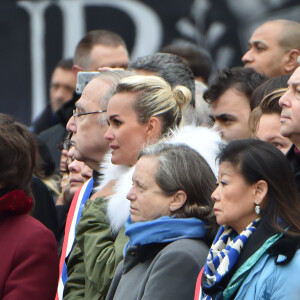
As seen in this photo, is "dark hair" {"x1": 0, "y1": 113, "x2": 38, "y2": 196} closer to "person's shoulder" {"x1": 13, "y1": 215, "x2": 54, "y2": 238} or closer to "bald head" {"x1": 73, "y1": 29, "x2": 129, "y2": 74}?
"person's shoulder" {"x1": 13, "y1": 215, "x2": 54, "y2": 238}

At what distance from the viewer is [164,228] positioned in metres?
4.05

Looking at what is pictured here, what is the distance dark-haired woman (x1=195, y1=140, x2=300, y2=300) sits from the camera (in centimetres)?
353

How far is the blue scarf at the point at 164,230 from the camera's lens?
404cm


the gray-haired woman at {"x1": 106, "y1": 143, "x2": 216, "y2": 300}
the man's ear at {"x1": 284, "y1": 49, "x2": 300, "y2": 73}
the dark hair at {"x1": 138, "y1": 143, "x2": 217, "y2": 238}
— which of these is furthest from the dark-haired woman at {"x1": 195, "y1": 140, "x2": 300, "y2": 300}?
the man's ear at {"x1": 284, "y1": 49, "x2": 300, "y2": 73}

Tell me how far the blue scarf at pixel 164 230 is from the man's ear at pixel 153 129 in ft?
2.40

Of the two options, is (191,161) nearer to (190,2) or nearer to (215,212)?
(215,212)

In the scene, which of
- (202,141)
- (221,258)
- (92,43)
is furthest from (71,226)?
(92,43)

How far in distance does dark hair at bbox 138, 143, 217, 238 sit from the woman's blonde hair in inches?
19.9

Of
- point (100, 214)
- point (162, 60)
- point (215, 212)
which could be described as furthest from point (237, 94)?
point (215, 212)

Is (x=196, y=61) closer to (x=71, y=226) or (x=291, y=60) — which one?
(x=291, y=60)

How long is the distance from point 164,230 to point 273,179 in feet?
2.00

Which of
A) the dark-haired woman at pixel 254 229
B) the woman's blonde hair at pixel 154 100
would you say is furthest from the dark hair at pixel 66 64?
the dark-haired woman at pixel 254 229

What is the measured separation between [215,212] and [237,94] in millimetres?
1933

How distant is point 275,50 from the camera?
631cm
